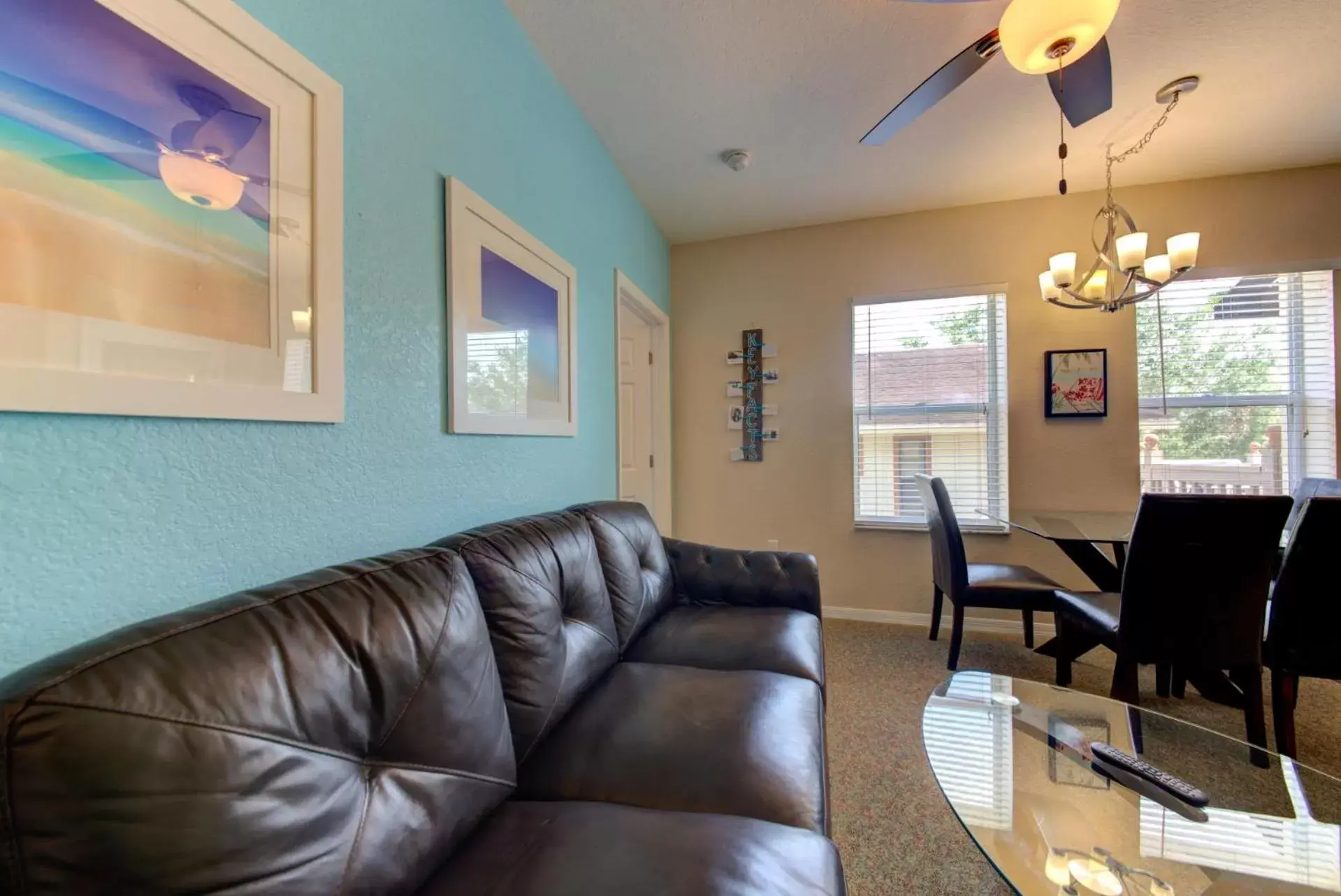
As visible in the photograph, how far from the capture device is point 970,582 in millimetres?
2461

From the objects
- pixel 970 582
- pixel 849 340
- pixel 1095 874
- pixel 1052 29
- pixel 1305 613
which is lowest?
pixel 1095 874

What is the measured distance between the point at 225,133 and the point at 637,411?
2494 millimetres

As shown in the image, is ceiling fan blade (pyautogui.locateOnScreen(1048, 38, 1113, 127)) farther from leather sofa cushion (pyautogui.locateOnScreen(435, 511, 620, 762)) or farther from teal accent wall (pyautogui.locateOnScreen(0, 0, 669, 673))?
leather sofa cushion (pyautogui.locateOnScreen(435, 511, 620, 762))

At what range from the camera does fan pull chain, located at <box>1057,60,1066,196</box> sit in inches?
61.4

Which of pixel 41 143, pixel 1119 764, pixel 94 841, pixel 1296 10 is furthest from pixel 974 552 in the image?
pixel 41 143

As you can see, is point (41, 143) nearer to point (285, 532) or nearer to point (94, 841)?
point (285, 532)

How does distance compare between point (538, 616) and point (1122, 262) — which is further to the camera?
point (1122, 262)

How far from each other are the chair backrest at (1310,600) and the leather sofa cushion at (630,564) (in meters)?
2.12

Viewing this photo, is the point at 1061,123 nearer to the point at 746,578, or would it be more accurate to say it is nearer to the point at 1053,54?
the point at 1053,54

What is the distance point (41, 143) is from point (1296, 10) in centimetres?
334

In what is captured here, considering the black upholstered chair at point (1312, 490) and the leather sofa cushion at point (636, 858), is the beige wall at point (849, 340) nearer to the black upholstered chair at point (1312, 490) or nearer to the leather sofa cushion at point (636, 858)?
the black upholstered chair at point (1312, 490)

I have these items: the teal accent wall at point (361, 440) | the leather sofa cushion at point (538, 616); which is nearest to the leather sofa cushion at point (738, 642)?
the leather sofa cushion at point (538, 616)

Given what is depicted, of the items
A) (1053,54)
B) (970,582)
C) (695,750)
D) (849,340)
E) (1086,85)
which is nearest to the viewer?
(695,750)

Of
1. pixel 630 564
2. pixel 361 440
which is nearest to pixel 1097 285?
pixel 630 564
